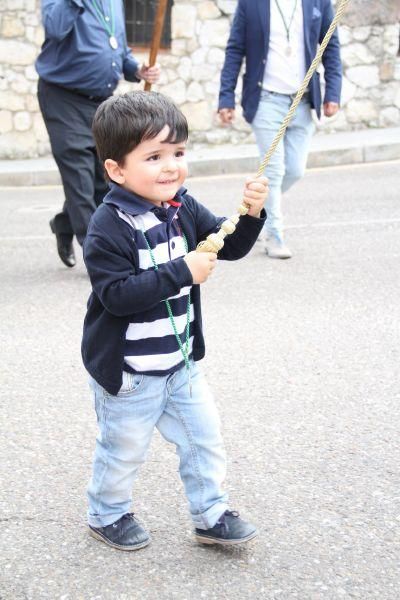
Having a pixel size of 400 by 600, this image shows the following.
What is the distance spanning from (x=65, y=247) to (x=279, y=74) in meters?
1.70

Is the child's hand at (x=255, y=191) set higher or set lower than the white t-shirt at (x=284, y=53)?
higher

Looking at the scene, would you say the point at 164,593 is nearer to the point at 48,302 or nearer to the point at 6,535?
the point at 6,535

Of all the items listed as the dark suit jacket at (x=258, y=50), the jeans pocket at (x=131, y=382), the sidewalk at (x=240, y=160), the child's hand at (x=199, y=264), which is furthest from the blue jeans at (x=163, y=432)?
the sidewalk at (x=240, y=160)

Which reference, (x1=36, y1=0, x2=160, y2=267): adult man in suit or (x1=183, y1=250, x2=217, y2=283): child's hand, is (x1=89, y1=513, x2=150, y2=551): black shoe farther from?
(x1=36, y1=0, x2=160, y2=267): adult man in suit

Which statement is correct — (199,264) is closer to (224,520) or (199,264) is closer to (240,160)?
(224,520)

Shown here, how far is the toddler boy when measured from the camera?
250 centimetres

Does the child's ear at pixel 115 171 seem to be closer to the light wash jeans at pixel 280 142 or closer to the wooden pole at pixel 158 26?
the wooden pole at pixel 158 26

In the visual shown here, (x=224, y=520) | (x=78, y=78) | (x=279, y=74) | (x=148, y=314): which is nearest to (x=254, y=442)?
(x=224, y=520)

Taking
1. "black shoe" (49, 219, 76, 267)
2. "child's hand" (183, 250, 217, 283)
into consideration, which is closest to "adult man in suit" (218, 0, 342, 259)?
"black shoe" (49, 219, 76, 267)

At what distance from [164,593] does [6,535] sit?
578 mm

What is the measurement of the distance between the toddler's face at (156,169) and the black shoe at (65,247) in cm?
354

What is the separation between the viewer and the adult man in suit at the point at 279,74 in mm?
5957

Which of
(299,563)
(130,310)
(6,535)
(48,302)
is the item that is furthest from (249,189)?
(48,302)

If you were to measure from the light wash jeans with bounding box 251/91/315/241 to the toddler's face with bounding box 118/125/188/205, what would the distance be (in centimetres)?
353
